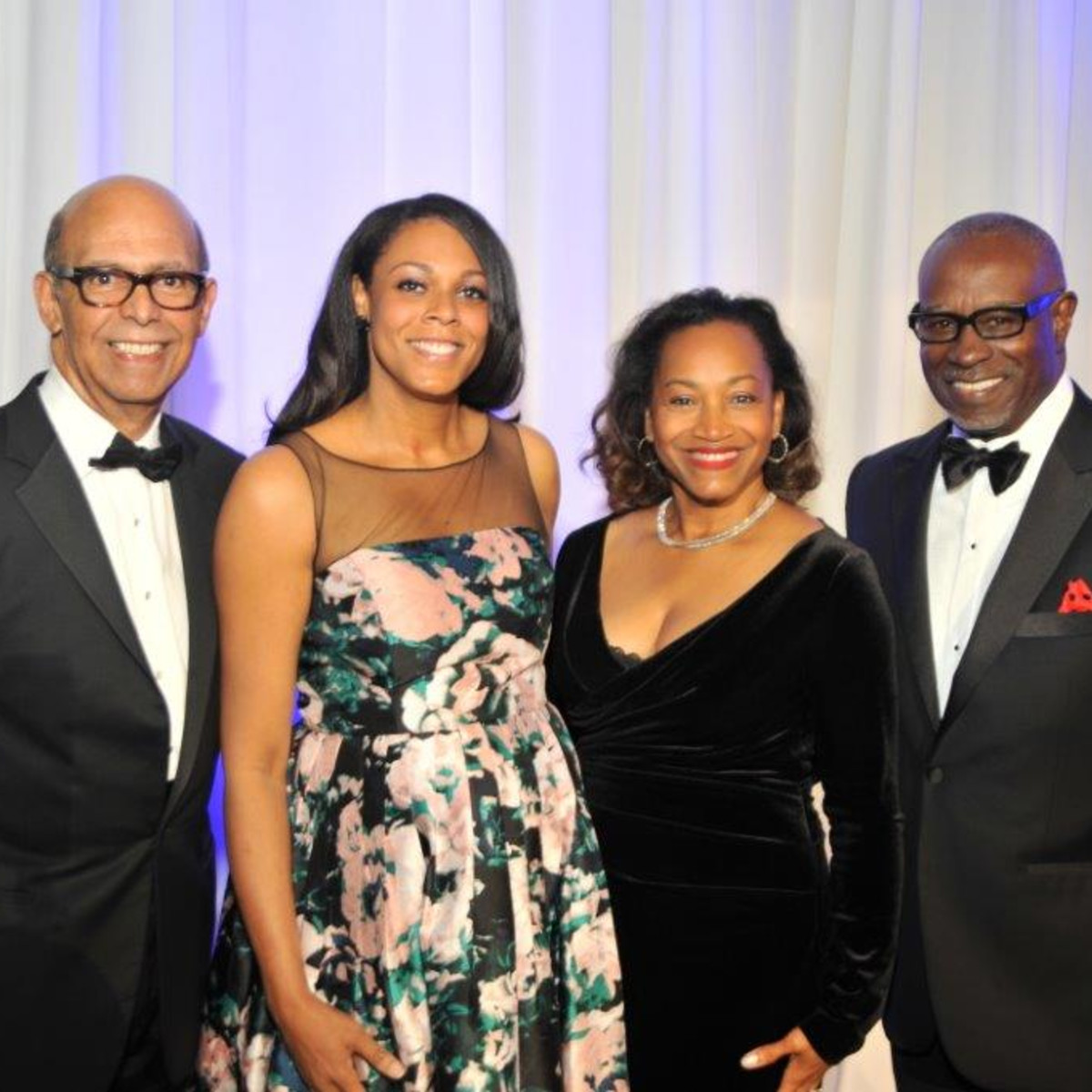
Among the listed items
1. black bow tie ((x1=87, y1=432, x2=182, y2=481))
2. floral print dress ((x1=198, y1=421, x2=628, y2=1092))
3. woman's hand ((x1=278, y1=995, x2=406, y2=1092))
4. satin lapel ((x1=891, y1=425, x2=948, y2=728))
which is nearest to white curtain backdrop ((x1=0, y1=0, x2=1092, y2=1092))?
satin lapel ((x1=891, y1=425, x2=948, y2=728))

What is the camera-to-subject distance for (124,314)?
2244mm

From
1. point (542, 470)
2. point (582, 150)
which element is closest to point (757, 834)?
point (542, 470)

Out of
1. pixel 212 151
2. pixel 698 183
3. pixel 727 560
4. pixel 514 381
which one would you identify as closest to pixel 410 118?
pixel 212 151

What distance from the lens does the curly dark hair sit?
229cm

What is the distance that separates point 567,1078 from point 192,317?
1221 millimetres

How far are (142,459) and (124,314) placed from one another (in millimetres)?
216

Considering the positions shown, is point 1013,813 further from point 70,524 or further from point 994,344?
point 70,524

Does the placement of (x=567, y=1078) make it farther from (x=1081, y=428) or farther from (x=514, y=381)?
(x=1081, y=428)

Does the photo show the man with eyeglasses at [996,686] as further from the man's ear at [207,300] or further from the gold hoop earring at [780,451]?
the man's ear at [207,300]

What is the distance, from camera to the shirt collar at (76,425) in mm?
2221

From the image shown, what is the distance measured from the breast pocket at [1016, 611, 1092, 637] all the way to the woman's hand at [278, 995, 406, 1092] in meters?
1.08

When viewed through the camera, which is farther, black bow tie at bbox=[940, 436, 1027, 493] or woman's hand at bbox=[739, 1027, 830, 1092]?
black bow tie at bbox=[940, 436, 1027, 493]

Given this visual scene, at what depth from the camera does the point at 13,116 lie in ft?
9.63

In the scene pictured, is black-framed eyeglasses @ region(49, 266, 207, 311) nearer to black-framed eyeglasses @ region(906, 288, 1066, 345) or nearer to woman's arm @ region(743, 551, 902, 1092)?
woman's arm @ region(743, 551, 902, 1092)
